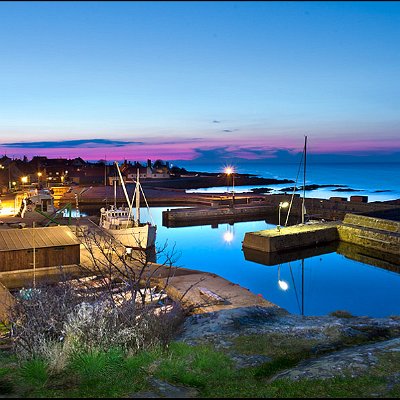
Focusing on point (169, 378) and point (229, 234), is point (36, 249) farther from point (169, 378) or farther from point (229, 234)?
point (229, 234)

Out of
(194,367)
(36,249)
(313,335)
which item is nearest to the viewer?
(194,367)

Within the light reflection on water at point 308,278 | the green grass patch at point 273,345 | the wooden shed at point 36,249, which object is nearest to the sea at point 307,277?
the light reflection on water at point 308,278

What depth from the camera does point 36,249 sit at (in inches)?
894

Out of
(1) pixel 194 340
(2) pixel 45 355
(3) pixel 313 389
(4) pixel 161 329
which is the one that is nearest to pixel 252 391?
(3) pixel 313 389

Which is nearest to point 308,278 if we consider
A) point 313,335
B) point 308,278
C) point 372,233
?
point 308,278

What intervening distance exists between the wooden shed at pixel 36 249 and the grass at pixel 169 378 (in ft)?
48.6

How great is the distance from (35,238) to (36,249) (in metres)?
0.99

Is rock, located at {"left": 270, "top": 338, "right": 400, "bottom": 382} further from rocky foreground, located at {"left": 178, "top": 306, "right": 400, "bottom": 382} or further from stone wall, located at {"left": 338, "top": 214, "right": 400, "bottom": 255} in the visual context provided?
stone wall, located at {"left": 338, "top": 214, "right": 400, "bottom": 255}

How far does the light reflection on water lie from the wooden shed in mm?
5432

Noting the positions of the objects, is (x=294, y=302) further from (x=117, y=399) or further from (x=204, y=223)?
(x=204, y=223)

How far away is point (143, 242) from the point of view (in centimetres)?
3275

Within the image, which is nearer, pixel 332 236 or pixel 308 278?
pixel 308 278

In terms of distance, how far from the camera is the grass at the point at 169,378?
21.8 ft

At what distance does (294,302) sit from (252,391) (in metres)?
19.5
